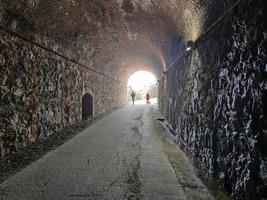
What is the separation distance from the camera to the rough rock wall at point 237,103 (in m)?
3.05

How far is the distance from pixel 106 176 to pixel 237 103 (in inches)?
90.8

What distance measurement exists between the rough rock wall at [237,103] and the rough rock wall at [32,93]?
3833 millimetres

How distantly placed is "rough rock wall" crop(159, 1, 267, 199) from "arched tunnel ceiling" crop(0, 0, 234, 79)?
4.18 feet

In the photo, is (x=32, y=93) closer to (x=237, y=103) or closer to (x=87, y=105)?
(x=237, y=103)

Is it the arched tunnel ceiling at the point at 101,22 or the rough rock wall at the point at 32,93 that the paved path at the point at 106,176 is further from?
the arched tunnel ceiling at the point at 101,22

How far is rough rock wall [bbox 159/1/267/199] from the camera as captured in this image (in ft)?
10.0

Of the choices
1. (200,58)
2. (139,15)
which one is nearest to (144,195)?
(200,58)

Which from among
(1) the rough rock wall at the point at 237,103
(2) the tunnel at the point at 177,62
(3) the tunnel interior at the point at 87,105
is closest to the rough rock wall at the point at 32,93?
(2) the tunnel at the point at 177,62

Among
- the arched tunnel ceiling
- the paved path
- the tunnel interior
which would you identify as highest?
the arched tunnel ceiling

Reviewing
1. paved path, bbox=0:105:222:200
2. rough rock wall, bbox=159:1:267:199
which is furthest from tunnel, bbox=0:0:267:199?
paved path, bbox=0:105:222:200

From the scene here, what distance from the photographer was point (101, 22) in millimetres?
9633

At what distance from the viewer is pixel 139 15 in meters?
9.17

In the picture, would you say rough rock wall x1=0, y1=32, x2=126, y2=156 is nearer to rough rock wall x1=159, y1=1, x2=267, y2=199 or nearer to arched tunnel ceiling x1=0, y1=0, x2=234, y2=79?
arched tunnel ceiling x1=0, y1=0, x2=234, y2=79

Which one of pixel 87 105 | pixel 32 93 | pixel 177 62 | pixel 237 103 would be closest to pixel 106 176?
pixel 237 103
